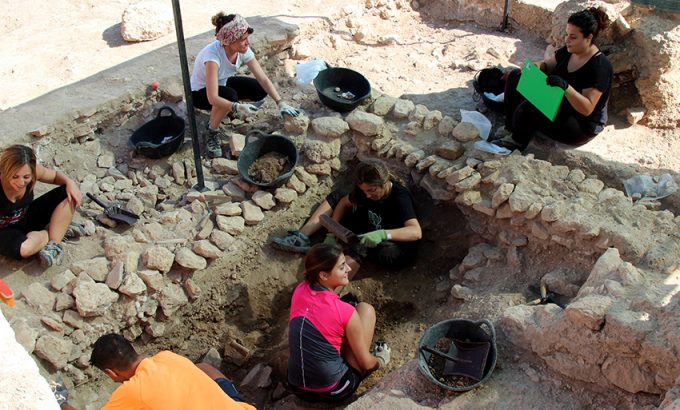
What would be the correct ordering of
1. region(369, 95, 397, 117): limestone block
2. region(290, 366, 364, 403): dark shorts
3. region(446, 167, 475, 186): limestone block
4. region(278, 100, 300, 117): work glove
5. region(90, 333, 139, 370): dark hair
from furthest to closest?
region(369, 95, 397, 117): limestone block
region(278, 100, 300, 117): work glove
region(446, 167, 475, 186): limestone block
region(290, 366, 364, 403): dark shorts
region(90, 333, 139, 370): dark hair

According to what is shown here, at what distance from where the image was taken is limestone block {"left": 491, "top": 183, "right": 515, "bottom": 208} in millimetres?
4742

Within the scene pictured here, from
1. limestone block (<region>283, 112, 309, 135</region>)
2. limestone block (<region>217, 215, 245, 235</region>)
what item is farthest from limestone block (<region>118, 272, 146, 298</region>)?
limestone block (<region>283, 112, 309, 135</region>)

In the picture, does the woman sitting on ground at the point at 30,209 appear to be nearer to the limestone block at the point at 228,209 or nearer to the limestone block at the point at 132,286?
the limestone block at the point at 132,286

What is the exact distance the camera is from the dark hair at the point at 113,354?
3.36 meters

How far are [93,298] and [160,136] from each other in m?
1.86

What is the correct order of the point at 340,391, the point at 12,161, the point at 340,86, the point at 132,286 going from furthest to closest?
the point at 340,86
the point at 132,286
the point at 12,161
the point at 340,391

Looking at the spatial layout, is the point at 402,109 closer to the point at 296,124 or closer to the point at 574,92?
the point at 296,124

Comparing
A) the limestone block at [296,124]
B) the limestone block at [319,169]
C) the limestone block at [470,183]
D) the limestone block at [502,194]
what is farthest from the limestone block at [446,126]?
the limestone block at [296,124]

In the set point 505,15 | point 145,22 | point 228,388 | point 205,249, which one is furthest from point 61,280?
point 505,15

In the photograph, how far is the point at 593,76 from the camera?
16.5ft

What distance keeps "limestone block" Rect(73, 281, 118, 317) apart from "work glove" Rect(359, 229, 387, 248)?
1.71m

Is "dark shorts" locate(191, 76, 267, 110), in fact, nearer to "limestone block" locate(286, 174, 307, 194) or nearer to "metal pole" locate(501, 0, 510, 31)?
"limestone block" locate(286, 174, 307, 194)

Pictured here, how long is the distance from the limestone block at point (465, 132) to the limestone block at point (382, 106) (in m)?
0.63

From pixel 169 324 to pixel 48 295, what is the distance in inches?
31.8
